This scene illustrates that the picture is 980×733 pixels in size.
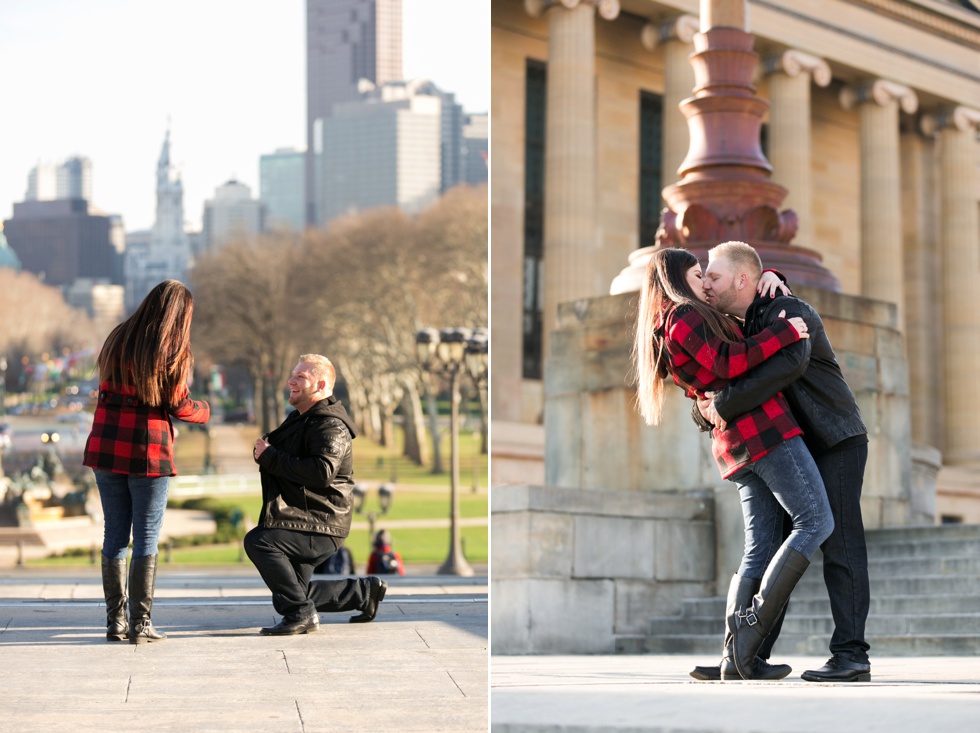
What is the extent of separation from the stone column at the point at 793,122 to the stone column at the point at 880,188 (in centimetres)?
266

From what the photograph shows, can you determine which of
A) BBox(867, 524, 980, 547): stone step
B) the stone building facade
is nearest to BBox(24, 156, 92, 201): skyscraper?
the stone building facade

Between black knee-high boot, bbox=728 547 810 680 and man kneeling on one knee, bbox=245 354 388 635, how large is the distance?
251cm

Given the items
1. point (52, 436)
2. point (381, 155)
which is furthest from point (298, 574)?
point (381, 155)

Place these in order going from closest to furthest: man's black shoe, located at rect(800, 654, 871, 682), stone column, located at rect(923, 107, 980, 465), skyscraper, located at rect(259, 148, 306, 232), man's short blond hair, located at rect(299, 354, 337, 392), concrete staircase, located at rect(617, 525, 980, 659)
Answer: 1. man's black shoe, located at rect(800, 654, 871, 682)
2. man's short blond hair, located at rect(299, 354, 337, 392)
3. concrete staircase, located at rect(617, 525, 980, 659)
4. stone column, located at rect(923, 107, 980, 465)
5. skyscraper, located at rect(259, 148, 306, 232)

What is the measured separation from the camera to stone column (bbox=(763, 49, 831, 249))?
39.3 metres

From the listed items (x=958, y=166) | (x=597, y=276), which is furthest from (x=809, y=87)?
(x=597, y=276)

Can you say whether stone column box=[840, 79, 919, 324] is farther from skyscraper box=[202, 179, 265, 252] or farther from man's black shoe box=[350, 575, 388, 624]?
skyscraper box=[202, 179, 265, 252]

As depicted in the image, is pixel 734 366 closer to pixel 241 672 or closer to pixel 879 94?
pixel 241 672

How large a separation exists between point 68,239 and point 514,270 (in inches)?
2670

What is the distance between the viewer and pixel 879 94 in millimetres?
42438

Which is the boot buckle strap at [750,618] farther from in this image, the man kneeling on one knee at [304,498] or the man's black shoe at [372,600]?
the man's black shoe at [372,600]

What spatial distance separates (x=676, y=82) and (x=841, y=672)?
33.2 m

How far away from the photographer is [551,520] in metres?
10.3

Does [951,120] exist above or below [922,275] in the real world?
above
